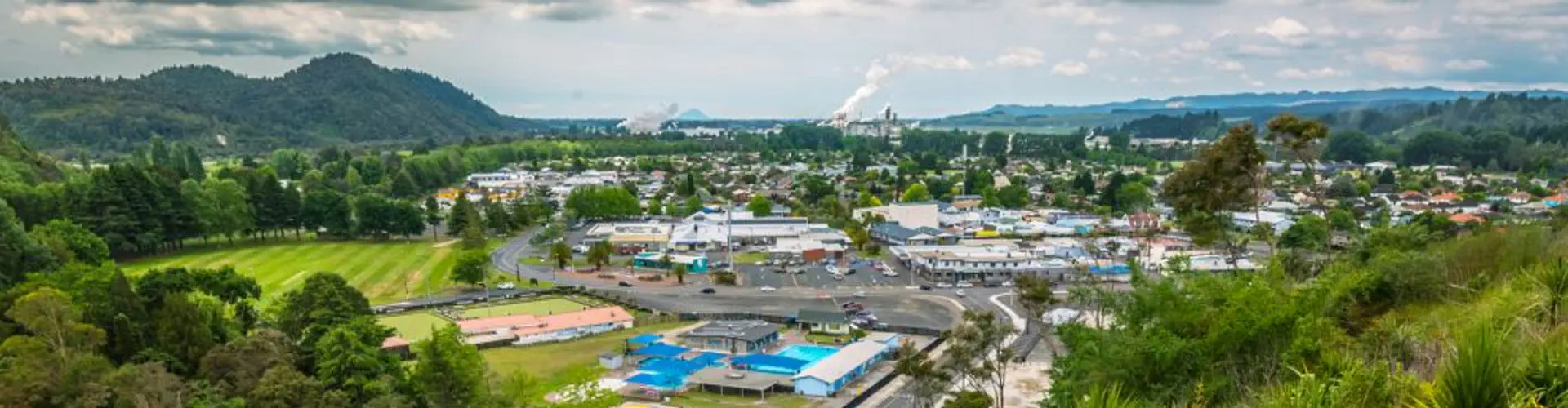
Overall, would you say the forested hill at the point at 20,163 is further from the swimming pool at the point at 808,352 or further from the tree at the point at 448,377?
the swimming pool at the point at 808,352

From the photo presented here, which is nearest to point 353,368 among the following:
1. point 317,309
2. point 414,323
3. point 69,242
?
point 317,309

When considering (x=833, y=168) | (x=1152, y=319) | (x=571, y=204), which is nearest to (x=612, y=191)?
(x=571, y=204)

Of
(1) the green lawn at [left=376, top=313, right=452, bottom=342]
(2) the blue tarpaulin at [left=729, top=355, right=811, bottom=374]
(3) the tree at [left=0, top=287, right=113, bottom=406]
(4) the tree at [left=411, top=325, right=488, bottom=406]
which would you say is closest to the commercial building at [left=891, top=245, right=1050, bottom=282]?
(2) the blue tarpaulin at [left=729, top=355, right=811, bottom=374]

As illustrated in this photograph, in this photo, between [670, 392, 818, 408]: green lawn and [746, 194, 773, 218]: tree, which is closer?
[670, 392, 818, 408]: green lawn

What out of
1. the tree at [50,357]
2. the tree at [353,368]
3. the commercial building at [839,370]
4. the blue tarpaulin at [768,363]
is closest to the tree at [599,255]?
the blue tarpaulin at [768,363]

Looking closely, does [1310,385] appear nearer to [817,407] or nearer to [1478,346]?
[1478,346]

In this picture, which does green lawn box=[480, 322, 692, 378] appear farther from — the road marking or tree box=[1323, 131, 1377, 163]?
tree box=[1323, 131, 1377, 163]
